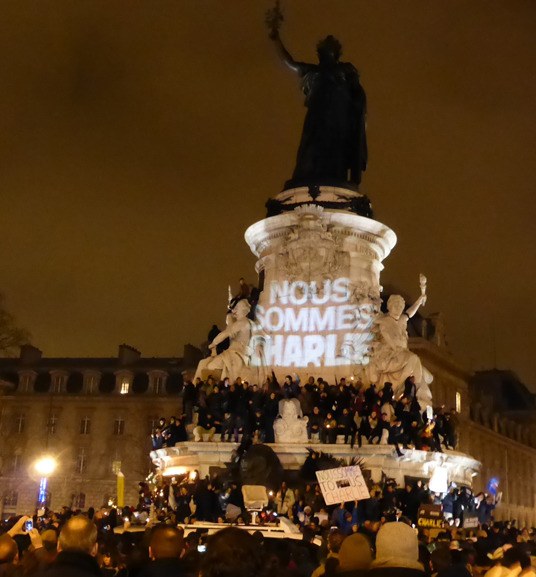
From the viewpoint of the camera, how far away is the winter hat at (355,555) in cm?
614

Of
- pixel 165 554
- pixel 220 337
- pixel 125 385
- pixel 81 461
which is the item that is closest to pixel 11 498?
pixel 81 461

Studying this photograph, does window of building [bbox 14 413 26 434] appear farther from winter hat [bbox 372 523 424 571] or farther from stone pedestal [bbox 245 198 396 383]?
winter hat [bbox 372 523 424 571]

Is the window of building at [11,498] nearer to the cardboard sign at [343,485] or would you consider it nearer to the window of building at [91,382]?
the window of building at [91,382]

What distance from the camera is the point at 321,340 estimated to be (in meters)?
25.4

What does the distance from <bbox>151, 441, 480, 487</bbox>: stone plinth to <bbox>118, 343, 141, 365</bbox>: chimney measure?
35538 mm

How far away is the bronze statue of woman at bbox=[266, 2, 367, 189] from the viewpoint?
93.2ft

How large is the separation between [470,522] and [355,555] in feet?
54.5

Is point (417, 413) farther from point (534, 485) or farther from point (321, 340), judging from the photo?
point (534, 485)

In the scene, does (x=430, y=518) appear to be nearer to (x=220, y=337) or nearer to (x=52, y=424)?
(x=220, y=337)

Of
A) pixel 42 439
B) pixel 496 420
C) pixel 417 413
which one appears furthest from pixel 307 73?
pixel 496 420

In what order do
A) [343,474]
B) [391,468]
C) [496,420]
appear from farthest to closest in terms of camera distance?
[496,420] → [391,468] → [343,474]

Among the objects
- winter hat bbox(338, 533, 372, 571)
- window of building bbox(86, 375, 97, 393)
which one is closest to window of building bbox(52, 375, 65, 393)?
window of building bbox(86, 375, 97, 393)

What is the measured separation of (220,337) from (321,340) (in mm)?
2772

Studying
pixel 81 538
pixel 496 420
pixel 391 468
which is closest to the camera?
pixel 81 538
